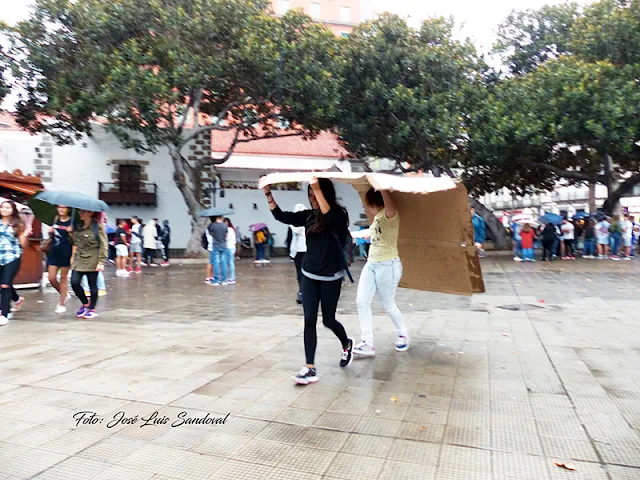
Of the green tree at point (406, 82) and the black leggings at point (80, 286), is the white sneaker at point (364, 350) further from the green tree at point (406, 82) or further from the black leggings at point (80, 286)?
the green tree at point (406, 82)

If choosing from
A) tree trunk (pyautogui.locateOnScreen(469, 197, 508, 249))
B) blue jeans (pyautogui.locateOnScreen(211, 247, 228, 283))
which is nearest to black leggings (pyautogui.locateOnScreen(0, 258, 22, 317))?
blue jeans (pyautogui.locateOnScreen(211, 247, 228, 283))

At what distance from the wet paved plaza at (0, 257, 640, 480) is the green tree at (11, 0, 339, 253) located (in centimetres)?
1137

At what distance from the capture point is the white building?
23.4m

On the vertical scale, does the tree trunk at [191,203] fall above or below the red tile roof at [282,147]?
below

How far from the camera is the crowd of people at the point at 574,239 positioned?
18109 mm

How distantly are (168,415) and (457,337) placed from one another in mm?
3606

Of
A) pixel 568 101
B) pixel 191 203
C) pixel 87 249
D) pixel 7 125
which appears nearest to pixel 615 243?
pixel 568 101

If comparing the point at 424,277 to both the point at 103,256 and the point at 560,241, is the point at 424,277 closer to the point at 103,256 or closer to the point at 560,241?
the point at 103,256

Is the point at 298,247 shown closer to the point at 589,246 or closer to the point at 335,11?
the point at 589,246

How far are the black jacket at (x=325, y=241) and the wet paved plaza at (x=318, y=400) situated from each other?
0.96 m

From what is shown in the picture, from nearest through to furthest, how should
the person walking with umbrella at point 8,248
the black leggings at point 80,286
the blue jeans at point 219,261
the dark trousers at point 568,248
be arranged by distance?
the person walking with umbrella at point 8,248
the black leggings at point 80,286
the blue jeans at point 219,261
the dark trousers at point 568,248

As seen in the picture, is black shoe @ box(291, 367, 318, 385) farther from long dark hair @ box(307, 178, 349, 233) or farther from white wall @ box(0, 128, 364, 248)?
white wall @ box(0, 128, 364, 248)

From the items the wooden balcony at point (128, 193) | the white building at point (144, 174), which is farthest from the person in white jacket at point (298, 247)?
the wooden balcony at point (128, 193)

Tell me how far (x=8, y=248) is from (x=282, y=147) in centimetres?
2312
